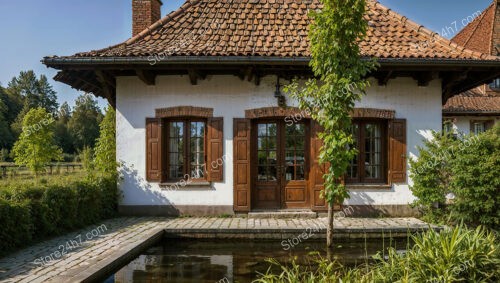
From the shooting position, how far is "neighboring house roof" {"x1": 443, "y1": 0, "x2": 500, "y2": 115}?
1644 cm

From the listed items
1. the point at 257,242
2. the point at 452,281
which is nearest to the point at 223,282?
the point at 257,242

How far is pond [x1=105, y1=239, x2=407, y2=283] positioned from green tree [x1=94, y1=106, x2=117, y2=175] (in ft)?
9.98

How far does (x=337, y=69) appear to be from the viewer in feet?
19.3

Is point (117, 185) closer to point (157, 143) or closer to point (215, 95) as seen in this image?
point (157, 143)

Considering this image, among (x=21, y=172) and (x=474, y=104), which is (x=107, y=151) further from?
(x=21, y=172)

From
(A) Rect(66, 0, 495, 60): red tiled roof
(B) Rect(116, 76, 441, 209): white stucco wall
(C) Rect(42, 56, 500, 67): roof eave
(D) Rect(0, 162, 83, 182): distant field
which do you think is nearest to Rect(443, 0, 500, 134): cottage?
(A) Rect(66, 0, 495, 60): red tiled roof

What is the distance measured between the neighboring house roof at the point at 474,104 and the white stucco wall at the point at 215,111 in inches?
340

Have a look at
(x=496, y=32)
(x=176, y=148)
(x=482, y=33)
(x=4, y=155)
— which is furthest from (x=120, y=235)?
(x=4, y=155)

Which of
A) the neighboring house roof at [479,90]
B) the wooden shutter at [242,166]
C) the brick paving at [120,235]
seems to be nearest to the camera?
the brick paving at [120,235]

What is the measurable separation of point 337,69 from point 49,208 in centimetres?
559

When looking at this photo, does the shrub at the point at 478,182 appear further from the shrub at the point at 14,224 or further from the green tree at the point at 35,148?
the green tree at the point at 35,148

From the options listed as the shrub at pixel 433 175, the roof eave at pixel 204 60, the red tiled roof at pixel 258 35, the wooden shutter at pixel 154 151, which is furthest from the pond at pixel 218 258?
the red tiled roof at pixel 258 35

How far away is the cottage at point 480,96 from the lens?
16.5 meters

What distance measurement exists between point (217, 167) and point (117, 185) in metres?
2.46
